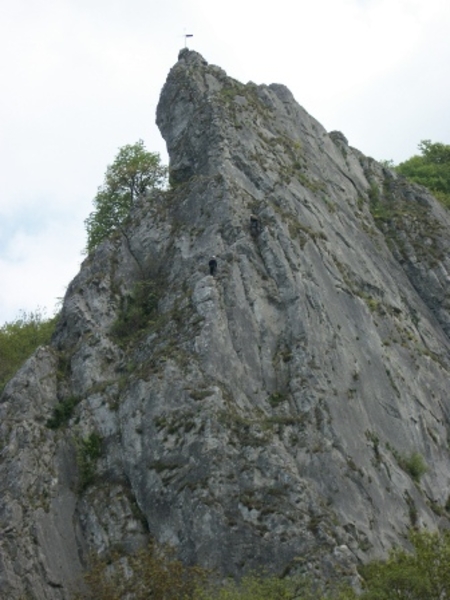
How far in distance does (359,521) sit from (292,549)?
467 cm

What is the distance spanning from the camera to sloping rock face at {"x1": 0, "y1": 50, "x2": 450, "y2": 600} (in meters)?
41.2

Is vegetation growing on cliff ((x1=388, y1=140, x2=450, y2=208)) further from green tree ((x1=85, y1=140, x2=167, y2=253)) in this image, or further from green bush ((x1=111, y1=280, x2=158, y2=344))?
green bush ((x1=111, y1=280, x2=158, y2=344))

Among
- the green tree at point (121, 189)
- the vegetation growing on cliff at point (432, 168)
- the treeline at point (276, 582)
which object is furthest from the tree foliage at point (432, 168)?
the treeline at point (276, 582)

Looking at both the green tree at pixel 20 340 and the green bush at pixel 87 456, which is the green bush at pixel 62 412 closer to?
the green bush at pixel 87 456

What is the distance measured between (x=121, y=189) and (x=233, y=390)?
33.0 meters

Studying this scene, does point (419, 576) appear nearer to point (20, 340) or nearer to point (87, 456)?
point (87, 456)

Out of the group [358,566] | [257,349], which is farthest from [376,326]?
[358,566]

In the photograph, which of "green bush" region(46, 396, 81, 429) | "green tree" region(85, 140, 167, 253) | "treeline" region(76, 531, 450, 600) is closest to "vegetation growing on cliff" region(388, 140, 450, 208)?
"green tree" region(85, 140, 167, 253)

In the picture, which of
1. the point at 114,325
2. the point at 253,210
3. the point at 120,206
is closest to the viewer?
the point at 114,325

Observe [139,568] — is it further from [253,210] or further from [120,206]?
[120,206]

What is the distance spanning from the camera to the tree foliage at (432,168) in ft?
303

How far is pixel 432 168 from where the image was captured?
9581 centimetres

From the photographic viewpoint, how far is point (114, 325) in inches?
2079

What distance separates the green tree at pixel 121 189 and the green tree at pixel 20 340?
939cm
